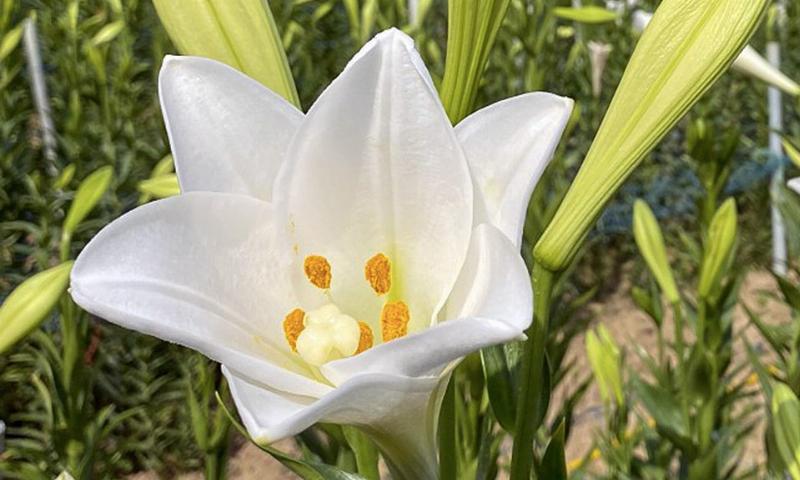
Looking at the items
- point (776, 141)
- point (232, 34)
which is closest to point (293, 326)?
point (232, 34)

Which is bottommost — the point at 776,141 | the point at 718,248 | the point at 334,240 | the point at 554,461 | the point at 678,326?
the point at 776,141

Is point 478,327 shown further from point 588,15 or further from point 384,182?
point 588,15

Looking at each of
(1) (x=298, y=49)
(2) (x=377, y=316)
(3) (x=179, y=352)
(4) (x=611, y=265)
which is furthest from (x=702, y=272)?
(4) (x=611, y=265)

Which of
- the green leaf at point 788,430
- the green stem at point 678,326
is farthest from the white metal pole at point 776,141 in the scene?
the green leaf at point 788,430

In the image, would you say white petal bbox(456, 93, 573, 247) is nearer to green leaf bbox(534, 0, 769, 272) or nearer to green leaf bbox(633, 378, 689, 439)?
green leaf bbox(534, 0, 769, 272)

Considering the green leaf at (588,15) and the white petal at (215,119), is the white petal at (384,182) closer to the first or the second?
the white petal at (215,119)

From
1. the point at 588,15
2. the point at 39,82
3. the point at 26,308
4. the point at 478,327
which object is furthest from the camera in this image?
the point at 39,82
